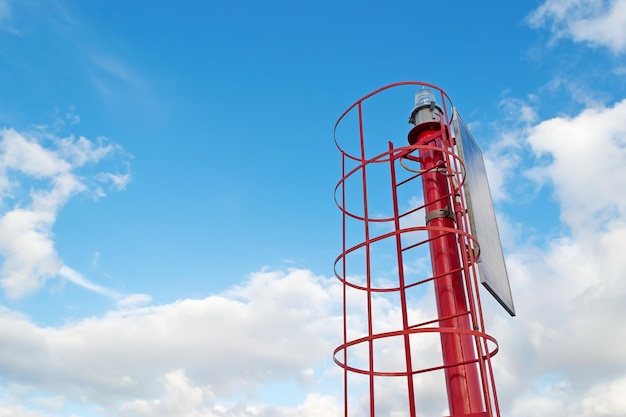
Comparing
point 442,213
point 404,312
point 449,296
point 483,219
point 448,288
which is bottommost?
point 404,312

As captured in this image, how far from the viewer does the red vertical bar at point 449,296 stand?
18.3ft

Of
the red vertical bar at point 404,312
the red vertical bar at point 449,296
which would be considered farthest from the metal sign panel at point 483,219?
the red vertical bar at point 404,312

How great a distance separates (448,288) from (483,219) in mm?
1355

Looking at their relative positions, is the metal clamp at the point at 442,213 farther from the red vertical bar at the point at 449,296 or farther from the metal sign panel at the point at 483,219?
the metal sign panel at the point at 483,219

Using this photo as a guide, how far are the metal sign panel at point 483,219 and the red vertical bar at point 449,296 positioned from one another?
0.31m

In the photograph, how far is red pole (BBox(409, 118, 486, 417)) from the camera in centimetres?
558

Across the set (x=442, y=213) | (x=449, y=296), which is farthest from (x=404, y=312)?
(x=442, y=213)

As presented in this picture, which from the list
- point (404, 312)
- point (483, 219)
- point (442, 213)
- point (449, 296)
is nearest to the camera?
point (404, 312)

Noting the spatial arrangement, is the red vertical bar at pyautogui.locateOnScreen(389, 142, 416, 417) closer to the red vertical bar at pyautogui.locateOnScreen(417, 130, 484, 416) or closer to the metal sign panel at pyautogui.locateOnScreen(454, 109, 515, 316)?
the red vertical bar at pyautogui.locateOnScreen(417, 130, 484, 416)

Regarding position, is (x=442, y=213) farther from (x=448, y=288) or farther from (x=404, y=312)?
(x=404, y=312)

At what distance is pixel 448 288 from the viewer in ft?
20.1

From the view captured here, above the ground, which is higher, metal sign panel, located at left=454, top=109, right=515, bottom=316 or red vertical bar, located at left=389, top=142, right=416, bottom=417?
metal sign panel, located at left=454, top=109, right=515, bottom=316

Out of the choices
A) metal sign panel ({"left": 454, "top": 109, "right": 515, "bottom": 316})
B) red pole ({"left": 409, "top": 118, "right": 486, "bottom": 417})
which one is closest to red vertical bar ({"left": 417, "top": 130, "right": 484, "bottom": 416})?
red pole ({"left": 409, "top": 118, "right": 486, "bottom": 417})

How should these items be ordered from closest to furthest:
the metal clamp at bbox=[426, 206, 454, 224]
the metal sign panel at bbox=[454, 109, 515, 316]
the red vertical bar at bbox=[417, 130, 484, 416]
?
the red vertical bar at bbox=[417, 130, 484, 416], the metal sign panel at bbox=[454, 109, 515, 316], the metal clamp at bbox=[426, 206, 454, 224]
